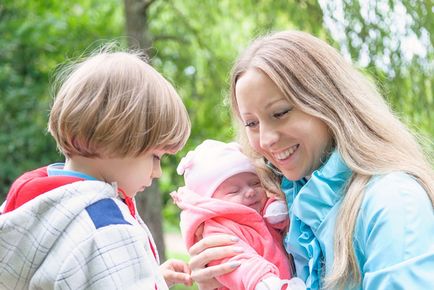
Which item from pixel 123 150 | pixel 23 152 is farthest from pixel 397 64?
pixel 23 152

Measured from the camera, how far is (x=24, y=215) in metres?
1.74

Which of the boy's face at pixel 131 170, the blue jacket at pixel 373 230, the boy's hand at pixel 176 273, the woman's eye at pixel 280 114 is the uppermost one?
the woman's eye at pixel 280 114

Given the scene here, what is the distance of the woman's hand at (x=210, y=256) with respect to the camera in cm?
214

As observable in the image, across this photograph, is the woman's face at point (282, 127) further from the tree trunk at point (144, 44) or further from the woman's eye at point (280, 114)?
the tree trunk at point (144, 44)

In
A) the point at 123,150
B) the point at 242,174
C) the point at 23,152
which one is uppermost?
the point at 123,150

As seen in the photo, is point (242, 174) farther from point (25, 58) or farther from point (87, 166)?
point (25, 58)

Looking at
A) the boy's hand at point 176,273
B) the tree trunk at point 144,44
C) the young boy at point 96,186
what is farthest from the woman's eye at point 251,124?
the tree trunk at point 144,44

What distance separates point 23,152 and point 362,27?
3960 millimetres

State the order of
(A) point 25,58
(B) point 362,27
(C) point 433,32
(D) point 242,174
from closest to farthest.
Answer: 1. (D) point 242,174
2. (C) point 433,32
3. (B) point 362,27
4. (A) point 25,58

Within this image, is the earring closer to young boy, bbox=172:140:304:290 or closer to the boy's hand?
young boy, bbox=172:140:304:290

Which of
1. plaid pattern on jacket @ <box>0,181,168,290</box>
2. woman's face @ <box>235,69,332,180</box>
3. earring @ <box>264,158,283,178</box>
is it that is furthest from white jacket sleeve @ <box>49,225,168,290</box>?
earring @ <box>264,158,283,178</box>

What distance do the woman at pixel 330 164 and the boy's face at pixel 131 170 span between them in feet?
1.19

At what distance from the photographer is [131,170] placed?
1876 millimetres

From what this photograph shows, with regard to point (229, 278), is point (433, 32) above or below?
above
